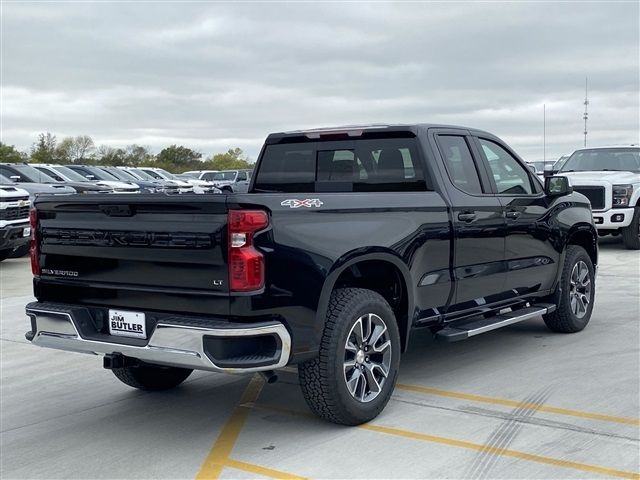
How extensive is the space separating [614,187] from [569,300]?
27.6ft

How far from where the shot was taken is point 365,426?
17.1 ft

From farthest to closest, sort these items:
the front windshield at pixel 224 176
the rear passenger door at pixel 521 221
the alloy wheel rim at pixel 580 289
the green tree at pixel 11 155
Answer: the green tree at pixel 11 155, the front windshield at pixel 224 176, the alloy wheel rim at pixel 580 289, the rear passenger door at pixel 521 221

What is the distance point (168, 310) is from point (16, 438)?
1474 mm

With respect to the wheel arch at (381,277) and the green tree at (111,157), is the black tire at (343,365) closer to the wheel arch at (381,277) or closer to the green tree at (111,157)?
the wheel arch at (381,277)

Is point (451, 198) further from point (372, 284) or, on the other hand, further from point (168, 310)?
point (168, 310)

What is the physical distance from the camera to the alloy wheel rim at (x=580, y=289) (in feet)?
26.0

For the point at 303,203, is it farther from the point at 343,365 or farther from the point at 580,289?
the point at 580,289

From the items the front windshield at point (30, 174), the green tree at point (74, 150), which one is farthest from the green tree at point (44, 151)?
the front windshield at point (30, 174)

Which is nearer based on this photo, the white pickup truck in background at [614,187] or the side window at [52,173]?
the white pickup truck in background at [614,187]

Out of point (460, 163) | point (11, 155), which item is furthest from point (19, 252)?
point (11, 155)

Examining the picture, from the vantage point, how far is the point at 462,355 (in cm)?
719

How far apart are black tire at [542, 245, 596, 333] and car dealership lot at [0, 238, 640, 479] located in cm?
24

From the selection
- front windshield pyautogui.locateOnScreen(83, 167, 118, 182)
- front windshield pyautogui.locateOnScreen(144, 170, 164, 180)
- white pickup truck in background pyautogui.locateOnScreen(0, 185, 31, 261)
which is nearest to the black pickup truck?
white pickup truck in background pyautogui.locateOnScreen(0, 185, 31, 261)

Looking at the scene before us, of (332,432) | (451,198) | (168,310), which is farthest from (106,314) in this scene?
(451,198)
